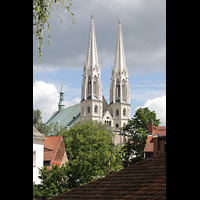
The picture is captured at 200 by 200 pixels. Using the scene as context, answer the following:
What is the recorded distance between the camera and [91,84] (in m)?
110

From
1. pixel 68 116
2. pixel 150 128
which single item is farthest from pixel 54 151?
pixel 68 116

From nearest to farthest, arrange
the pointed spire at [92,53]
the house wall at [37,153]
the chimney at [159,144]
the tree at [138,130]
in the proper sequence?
the chimney at [159,144] → the house wall at [37,153] → the tree at [138,130] → the pointed spire at [92,53]

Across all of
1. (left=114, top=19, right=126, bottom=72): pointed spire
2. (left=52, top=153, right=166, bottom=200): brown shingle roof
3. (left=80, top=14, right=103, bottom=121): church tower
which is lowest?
(left=52, top=153, right=166, bottom=200): brown shingle roof

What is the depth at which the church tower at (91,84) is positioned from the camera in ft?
356

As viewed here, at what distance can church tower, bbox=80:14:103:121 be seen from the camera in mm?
108625

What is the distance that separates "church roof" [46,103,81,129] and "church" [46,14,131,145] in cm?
188

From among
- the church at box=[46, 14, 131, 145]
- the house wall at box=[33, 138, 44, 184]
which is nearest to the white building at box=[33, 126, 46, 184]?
the house wall at box=[33, 138, 44, 184]

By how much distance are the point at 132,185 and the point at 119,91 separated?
104m

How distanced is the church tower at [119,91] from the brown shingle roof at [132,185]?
323 ft

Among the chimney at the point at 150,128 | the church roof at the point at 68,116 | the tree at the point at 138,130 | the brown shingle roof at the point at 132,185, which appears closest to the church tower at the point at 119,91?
the church roof at the point at 68,116

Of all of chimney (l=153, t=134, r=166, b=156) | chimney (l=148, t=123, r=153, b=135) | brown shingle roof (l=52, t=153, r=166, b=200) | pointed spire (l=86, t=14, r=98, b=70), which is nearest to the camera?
brown shingle roof (l=52, t=153, r=166, b=200)

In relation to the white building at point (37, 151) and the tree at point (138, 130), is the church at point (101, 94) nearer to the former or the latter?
the tree at point (138, 130)

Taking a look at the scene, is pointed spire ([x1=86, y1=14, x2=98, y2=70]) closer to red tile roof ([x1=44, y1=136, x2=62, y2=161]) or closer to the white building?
red tile roof ([x1=44, y1=136, x2=62, y2=161])
